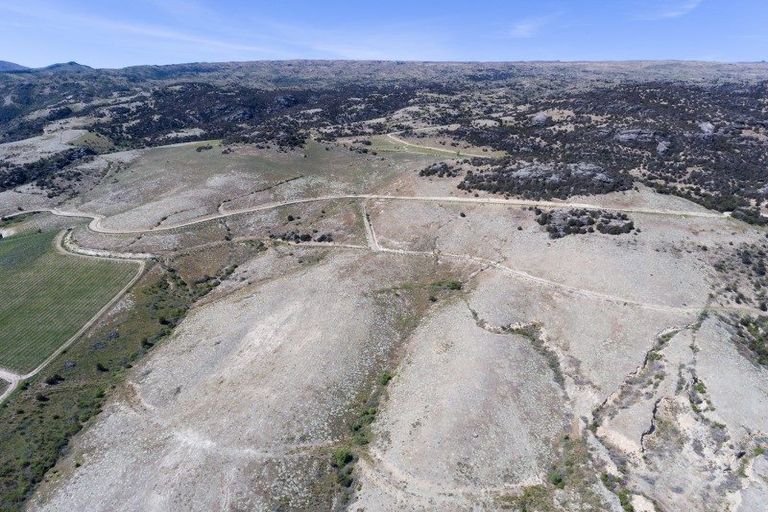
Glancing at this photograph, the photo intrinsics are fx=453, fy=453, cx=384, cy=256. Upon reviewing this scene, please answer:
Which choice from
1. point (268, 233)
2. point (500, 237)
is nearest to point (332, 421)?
point (500, 237)

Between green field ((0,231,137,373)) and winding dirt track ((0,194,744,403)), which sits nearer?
winding dirt track ((0,194,744,403))

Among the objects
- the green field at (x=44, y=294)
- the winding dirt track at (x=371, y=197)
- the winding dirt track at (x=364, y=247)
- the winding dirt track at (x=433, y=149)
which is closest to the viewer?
the winding dirt track at (x=364, y=247)

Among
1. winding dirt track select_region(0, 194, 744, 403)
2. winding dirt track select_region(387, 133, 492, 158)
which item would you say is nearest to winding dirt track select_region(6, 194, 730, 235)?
winding dirt track select_region(0, 194, 744, 403)

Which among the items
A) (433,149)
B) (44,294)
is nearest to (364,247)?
(44,294)

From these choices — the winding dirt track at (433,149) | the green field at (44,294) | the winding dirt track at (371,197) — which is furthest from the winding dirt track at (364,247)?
the winding dirt track at (433,149)

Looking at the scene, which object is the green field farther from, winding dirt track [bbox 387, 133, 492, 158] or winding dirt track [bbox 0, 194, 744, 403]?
winding dirt track [bbox 387, 133, 492, 158]

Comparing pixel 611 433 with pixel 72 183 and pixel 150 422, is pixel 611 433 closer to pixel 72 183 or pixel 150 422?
pixel 150 422

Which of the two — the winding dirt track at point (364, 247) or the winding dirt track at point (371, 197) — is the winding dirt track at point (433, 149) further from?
the winding dirt track at point (364, 247)

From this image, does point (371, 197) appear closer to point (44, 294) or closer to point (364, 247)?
point (364, 247)
